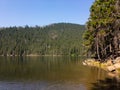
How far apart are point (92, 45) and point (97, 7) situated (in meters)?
17.7

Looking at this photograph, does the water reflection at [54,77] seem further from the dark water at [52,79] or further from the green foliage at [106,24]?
the green foliage at [106,24]

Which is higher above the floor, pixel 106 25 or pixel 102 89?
pixel 106 25

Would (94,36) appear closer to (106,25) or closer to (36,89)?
(106,25)

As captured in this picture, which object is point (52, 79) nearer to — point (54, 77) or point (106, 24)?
point (54, 77)

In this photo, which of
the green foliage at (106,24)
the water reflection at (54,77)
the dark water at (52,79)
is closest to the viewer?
the dark water at (52,79)

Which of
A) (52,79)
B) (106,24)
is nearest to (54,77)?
(52,79)

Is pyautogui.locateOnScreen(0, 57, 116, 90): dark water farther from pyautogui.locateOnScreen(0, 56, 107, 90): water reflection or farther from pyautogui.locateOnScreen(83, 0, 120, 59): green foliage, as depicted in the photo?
pyautogui.locateOnScreen(83, 0, 120, 59): green foliage

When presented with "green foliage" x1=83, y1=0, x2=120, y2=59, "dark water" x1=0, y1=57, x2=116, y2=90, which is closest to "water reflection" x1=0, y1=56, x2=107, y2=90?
"dark water" x1=0, y1=57, x2=116, y2=90

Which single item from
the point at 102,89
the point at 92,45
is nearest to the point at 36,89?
the point at 102,89

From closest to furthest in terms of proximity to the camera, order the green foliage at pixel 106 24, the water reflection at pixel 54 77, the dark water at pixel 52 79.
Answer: the dark water at pixel 52 79
the water reflection at pixel 54 77
the green foliage at pixel 106 24

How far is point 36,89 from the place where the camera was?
108ft

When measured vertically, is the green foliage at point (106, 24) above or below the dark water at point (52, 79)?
above

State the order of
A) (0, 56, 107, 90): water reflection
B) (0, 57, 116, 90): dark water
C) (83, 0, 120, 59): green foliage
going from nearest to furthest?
(0, 57, 116, 90): dark water < (0, 56, 107, 90): water reflection < (83, 0, 120, 59): green foliage

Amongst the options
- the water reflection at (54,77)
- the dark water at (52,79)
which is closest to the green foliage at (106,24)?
the water reflection at (54,77)
